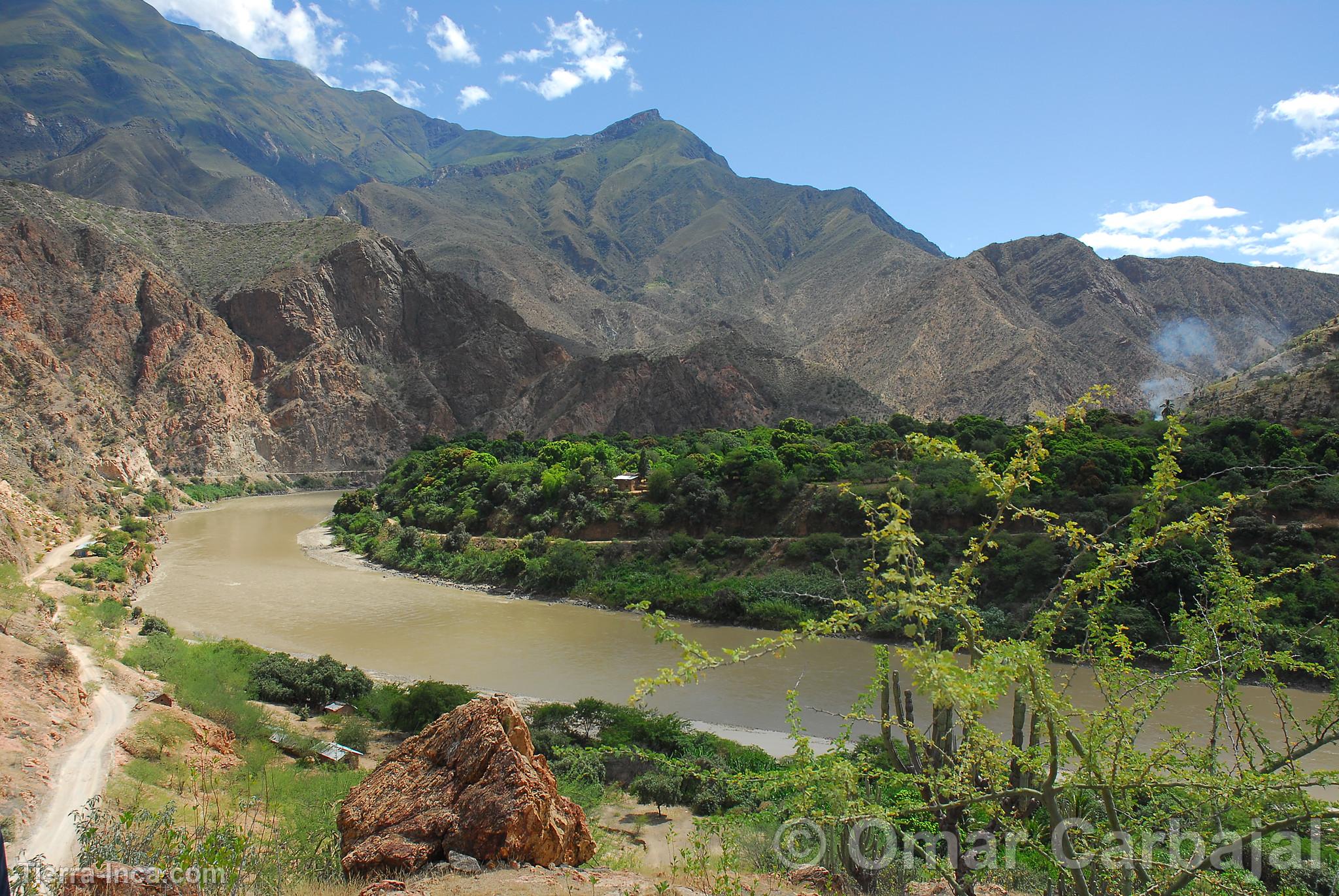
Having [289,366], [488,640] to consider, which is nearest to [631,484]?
[488,640]

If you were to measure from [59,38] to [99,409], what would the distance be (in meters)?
173

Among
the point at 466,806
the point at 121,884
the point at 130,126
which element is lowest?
the point at 466,806

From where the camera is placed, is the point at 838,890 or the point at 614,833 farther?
the point at 614,833

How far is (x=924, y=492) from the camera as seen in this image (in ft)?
88.9

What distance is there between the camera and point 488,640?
2348 centimetres

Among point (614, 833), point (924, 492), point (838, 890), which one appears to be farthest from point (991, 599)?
point (838, 890)

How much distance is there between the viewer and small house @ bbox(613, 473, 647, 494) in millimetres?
35531

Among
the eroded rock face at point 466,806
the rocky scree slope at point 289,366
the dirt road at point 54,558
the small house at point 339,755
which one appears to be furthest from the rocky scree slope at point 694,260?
the eroded rock face at point 466,806

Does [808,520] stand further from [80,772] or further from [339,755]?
[80,772]

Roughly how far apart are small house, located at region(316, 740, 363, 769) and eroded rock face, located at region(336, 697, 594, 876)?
461cm

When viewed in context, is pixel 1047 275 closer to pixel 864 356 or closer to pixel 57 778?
pixel 864 356

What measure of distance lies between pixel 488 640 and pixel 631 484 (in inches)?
545

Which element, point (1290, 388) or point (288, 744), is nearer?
point (288, 744)

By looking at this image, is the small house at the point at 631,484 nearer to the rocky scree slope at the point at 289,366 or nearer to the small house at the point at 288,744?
the small house at the point at 288,744
